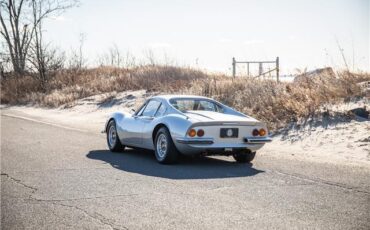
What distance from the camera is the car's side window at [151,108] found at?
10.4m

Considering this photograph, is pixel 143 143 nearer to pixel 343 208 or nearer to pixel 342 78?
pixel 343 208

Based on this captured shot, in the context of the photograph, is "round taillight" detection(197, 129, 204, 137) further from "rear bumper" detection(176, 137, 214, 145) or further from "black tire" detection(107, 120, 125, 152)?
"black tire" detection(107, 120, 125, 152)

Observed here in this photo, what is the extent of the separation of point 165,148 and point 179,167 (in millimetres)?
474

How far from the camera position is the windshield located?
10.3 metres

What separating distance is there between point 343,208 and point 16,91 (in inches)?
1316

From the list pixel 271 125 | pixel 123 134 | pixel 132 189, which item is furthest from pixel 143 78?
pixel 132 189

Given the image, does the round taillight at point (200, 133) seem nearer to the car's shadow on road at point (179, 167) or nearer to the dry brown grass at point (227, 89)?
the car's shadow on road at point (179, 167)

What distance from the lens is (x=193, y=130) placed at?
29.7 feet

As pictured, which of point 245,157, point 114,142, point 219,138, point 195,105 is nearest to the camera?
point 219,138

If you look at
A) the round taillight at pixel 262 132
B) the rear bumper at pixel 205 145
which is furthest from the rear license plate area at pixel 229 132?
the round taillight at pixel 262 132

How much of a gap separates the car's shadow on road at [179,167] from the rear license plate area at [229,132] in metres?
0.53

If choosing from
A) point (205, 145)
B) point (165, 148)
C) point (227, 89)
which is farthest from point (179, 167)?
point (227, 89)

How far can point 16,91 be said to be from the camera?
36.8 meters

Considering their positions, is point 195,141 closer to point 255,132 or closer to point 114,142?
point 255,132
